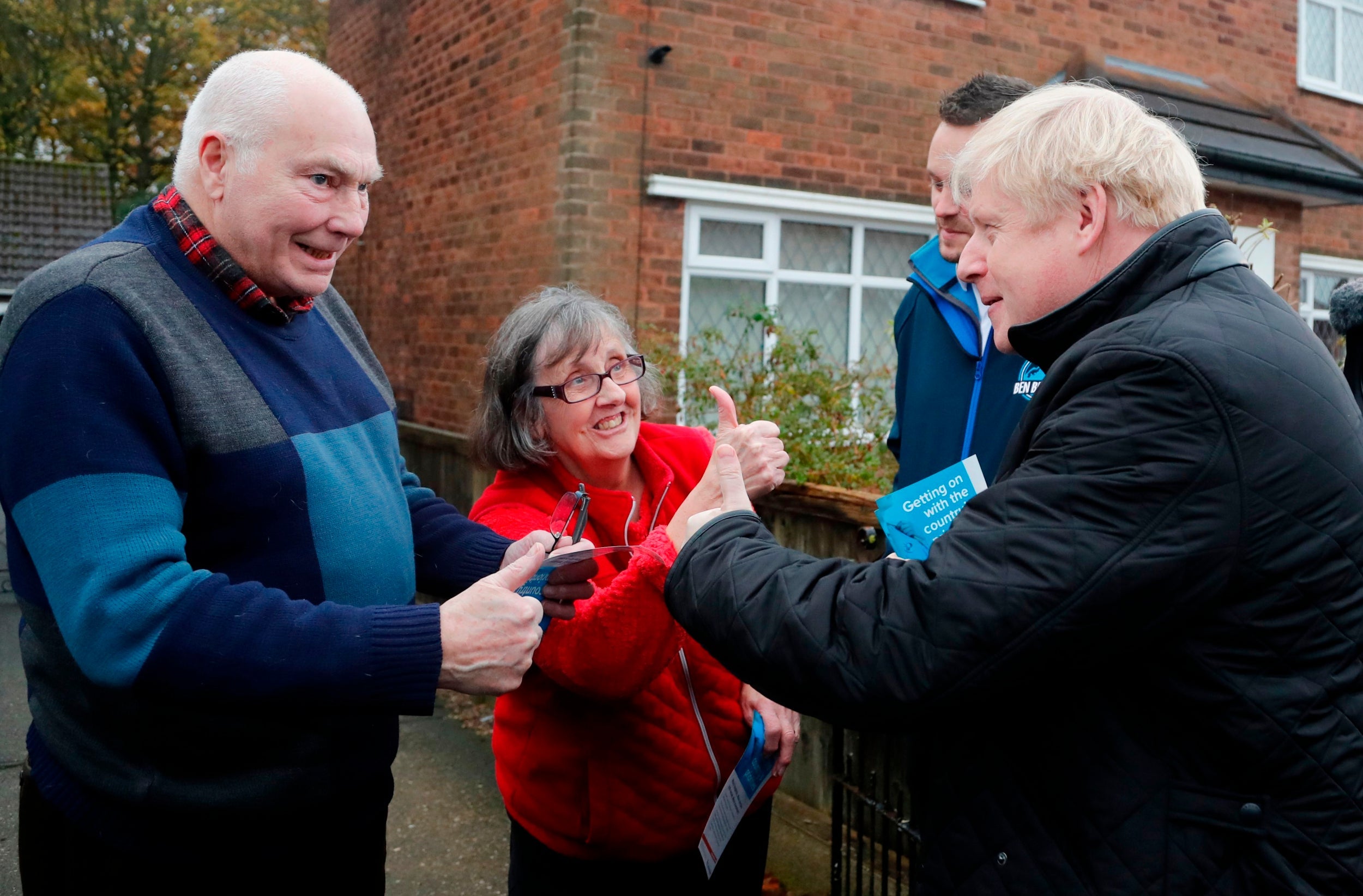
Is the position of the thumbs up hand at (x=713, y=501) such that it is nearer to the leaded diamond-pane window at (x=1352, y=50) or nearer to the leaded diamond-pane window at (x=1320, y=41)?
the leaded diamond-pane window at (x=1320, y=41)

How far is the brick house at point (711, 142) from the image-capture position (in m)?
7.00

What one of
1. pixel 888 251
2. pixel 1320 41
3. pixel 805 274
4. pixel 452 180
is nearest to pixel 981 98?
pixel 805 274

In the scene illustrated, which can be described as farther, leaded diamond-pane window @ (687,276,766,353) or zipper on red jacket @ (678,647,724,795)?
leaded diamond-pane window @ (687,276,766,353)

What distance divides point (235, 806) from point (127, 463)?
0.63m

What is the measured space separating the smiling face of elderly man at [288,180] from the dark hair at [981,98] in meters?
1.77

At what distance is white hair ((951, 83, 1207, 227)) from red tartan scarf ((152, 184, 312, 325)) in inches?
49.3

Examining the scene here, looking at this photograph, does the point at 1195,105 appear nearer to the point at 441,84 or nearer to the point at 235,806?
the point at 441,84

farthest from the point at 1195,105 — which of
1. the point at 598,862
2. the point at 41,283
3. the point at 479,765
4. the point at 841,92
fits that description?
the point at 41,283

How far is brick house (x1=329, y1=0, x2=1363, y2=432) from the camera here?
7.00 metres

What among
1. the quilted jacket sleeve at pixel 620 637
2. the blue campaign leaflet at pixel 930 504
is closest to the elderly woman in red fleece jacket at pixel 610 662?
the quilted jacket sleeve at pixel 620 637

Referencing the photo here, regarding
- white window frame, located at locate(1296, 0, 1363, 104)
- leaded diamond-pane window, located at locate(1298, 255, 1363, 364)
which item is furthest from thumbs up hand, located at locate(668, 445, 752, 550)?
white window frame, located at locate(1296, 0, 1363, 104)

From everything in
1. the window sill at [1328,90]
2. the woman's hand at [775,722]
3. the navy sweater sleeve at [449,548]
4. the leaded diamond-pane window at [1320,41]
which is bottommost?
the woman's hand at [775,722]

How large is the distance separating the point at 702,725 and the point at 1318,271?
440 inches

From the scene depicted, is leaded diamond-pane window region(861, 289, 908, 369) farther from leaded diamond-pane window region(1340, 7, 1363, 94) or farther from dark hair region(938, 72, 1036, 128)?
leaded diamond-pane window region(1340, 7, 1363, 94)
